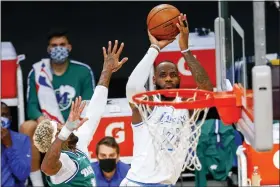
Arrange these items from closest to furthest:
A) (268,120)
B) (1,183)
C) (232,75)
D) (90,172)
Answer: (268,120) → (232,75) → (90,172) → (1,183)

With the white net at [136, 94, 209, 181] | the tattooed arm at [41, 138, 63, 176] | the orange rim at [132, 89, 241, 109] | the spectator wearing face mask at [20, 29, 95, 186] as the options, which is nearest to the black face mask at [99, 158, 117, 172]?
the spectator wearing face mask at [20, 29, 95, 186]

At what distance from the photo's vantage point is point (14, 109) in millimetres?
8766

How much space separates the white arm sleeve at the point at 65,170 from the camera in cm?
585

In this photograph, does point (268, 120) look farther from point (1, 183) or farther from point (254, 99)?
point (1, 183)

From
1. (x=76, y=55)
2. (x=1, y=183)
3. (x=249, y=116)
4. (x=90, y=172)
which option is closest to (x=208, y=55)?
(x=76, y=55)

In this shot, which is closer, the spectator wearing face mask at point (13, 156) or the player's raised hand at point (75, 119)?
the player's raised hand at point (75, 119)

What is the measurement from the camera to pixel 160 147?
5879 mm

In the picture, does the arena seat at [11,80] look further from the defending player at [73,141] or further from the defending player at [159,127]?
the defending player at [73,141]

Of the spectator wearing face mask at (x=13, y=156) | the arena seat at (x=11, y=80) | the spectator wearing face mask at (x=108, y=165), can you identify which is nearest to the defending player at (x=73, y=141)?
the spectator wearing face mask at (x=108, y=165)

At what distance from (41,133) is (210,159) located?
2550 millimetres

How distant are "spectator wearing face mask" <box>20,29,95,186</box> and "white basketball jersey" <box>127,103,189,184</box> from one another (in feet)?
6.13

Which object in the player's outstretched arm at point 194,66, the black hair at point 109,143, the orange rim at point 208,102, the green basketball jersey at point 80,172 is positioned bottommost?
the black hair at point 109,143

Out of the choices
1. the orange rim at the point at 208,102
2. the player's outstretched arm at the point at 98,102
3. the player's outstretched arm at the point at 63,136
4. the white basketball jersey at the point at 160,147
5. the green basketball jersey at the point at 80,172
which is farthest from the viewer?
the player's outstretched arm at the point at 98,102

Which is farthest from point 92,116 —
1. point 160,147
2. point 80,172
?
point 160,147
